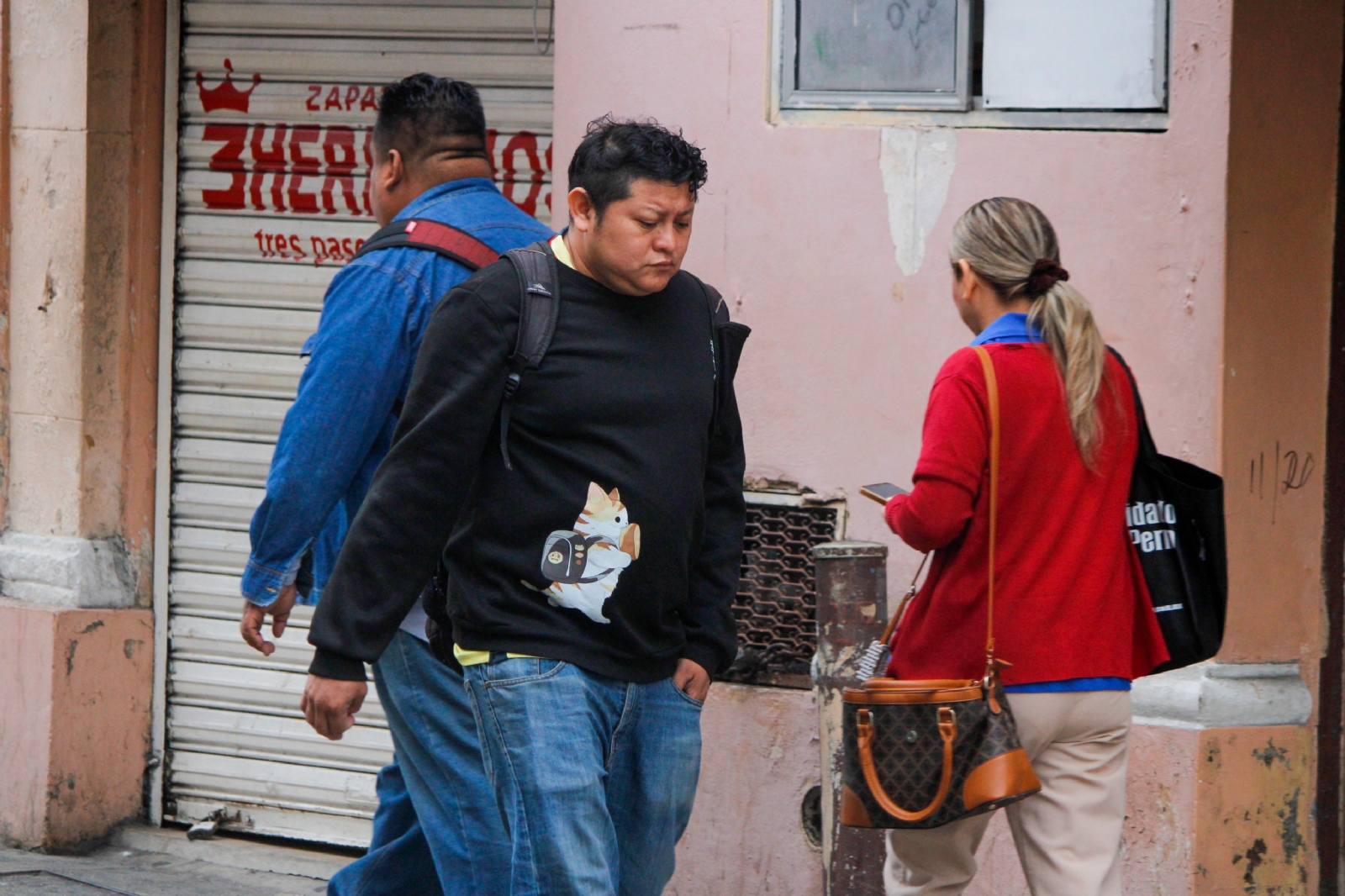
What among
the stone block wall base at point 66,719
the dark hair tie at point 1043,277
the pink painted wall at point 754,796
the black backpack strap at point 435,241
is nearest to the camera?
the dark hair tie at point 1043,277

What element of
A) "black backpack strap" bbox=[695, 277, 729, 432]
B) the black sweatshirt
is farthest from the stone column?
"black backpack strap" bbox=[695, 277, 729, 432]

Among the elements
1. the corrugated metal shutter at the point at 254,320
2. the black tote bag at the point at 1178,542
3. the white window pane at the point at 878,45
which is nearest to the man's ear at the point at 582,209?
the black tote bag at the point at 1178,542

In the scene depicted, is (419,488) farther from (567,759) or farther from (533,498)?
(567,759)

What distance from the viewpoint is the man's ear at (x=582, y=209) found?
116 inches

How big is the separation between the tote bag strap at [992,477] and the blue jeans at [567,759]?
0.64m

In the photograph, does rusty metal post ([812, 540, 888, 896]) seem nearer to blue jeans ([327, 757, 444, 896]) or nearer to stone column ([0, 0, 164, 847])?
blue jeans ([327, 757, 444, 896])

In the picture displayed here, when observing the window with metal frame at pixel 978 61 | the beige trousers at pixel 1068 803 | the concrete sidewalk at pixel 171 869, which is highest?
the window with metal frame at pixel 978 61

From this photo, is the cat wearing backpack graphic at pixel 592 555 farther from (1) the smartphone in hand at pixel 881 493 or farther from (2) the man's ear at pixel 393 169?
(2) the man's ear at pixel 393 169

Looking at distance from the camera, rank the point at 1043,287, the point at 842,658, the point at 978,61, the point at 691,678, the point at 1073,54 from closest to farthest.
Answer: the point at 691,678 → the point at 1043,287 → the point at 842,658 → the point at 1073,54 → the point at 978,61

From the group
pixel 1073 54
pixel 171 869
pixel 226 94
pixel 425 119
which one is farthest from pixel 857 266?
pixel 171 869

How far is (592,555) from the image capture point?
289 centimetres

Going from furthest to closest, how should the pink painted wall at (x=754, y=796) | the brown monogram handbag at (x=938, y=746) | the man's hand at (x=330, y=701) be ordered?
the pink painted wall at (x=754, y=796) → the brown monogram handbag at (x=938, y=746) → the man's hand at (x=330, y=701)

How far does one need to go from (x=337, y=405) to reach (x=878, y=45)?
2.07m

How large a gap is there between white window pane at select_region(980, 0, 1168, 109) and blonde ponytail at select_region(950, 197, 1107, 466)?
1163 mm
